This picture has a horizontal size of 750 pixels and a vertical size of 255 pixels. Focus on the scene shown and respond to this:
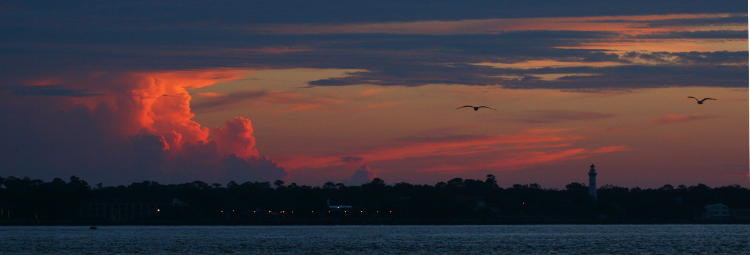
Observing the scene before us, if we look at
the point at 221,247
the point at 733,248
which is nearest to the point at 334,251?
the point at 221,247

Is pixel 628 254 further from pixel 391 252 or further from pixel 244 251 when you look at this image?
pixel 244 251

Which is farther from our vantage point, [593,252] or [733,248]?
[733,248]

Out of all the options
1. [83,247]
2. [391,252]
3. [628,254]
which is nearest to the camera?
[628,254]

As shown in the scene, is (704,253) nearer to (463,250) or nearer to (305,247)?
(463,250)

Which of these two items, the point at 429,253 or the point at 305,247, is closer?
the point at 429,253

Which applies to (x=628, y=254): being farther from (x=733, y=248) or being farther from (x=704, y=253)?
(x=733, y=248)

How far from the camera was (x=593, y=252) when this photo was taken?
15875 centimetres

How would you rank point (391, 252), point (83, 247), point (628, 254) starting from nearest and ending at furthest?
point (628, 254) < point (391, 252) < point (83, 247)

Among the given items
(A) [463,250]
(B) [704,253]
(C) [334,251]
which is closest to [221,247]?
(C) [334,251]

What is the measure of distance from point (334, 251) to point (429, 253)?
12283mm

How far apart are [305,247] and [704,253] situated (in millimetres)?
51984

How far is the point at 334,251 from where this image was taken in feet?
537

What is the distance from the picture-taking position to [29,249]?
173 metres

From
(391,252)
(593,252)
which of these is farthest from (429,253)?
(593,252)
